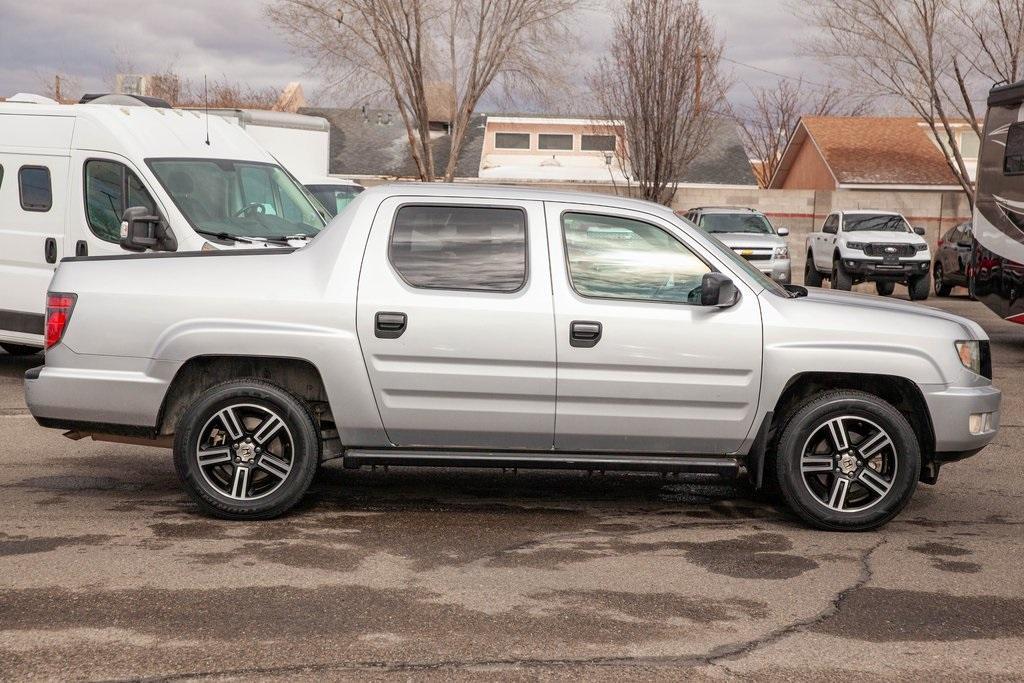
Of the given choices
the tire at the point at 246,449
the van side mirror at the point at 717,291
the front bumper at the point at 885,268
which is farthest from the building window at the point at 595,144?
the tire at the point at 246,449

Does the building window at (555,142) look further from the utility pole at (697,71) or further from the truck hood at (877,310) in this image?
the truck hood at (877,310)

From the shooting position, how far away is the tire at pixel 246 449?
20.8 ft

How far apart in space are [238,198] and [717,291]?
652 cm

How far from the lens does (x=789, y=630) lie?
4836 millimetres

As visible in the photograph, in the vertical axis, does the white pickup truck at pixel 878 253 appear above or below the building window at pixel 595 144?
below

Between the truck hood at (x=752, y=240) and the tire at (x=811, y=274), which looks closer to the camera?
the truck hood at (x=752, y=240)

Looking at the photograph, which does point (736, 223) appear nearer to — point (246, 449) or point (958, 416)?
point (958, 416)

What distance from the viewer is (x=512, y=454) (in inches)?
251

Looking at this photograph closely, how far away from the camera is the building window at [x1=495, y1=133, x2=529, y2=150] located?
169ft

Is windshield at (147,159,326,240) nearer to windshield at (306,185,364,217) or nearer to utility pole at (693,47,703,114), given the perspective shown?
windshield at (306,185,364,217)

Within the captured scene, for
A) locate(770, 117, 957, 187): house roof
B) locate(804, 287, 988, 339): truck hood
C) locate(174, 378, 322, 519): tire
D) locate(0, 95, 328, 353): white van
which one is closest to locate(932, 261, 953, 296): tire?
locate(770, 117, 957, 187): house roof

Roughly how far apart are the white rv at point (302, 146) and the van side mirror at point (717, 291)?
1236 cm

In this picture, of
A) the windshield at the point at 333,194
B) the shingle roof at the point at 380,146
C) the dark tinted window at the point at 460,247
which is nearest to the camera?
the dark tinted window at the point at 460,247

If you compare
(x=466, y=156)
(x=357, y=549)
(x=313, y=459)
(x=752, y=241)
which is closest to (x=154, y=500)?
(x=313, y=459)
